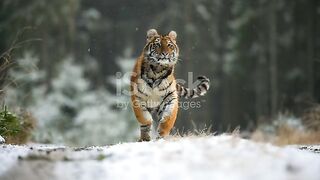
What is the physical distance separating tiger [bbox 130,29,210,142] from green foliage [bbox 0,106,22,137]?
226cm

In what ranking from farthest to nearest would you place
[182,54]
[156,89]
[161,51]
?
[182,54] → [161,51] → [156,89]

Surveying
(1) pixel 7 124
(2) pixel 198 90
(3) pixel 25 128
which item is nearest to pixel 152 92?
(2) pixel 198 90

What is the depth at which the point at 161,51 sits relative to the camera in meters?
8.33

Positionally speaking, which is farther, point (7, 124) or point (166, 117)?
point (7, 124)

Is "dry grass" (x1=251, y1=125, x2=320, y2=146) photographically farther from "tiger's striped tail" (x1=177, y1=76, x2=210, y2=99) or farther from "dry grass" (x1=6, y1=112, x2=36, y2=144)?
"dry grass" (x1=6, y1=112, x2=36, y2=144)

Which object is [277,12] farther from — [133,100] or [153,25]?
[133,100]

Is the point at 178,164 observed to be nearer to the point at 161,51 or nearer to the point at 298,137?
the point at 161,51

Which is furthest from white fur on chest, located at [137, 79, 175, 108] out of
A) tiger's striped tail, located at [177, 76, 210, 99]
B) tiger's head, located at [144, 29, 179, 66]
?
tiger's striped tail, located at [177, 76, 210, 99]

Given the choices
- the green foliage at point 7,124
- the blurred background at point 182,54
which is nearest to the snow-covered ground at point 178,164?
the green foliage at point 7,124

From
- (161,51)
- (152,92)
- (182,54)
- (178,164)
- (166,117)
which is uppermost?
(182,54)

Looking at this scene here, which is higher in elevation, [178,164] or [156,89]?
[156,89]

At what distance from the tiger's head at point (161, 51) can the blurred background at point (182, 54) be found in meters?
10.6

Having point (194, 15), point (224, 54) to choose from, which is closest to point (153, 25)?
point (194, 15)

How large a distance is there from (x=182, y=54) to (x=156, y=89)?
12.4 meters
